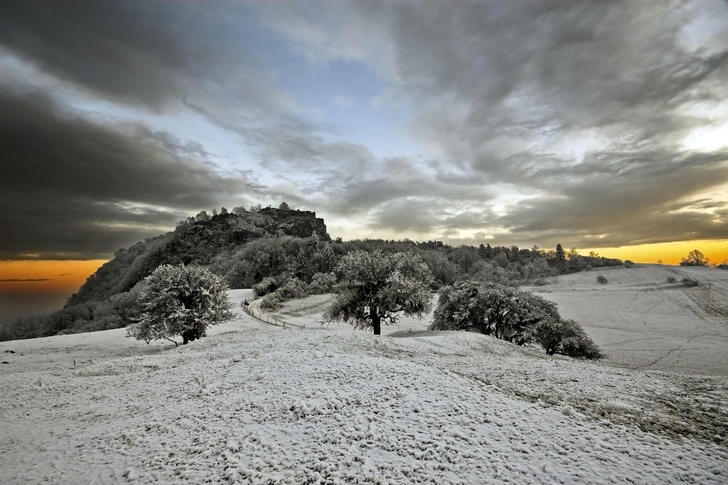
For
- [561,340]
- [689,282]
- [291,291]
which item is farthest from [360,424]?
[689,282]

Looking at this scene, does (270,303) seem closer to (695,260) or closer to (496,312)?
(496,312)

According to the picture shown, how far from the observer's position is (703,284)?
75.5 metres

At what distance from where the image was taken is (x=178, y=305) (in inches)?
1133

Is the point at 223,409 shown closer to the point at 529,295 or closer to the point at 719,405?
the point at 719,405

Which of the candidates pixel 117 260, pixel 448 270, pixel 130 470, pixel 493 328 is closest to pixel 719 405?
pixel 130 470

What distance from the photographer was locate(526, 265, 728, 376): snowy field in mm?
35469

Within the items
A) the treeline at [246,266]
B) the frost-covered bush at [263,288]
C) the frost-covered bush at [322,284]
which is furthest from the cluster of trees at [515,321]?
the frost-covered bush at [263,288]

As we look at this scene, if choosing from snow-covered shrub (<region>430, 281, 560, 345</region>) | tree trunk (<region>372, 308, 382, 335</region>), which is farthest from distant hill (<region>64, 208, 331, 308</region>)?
snow-covered shrub (<region>430, 281, 560, 345</region>)

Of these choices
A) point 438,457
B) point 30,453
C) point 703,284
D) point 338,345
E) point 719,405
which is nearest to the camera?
point 438,457

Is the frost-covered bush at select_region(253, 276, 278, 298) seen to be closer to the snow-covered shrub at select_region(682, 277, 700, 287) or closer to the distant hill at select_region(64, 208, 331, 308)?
the distant hill at select_region(64, 208, 331, 308)

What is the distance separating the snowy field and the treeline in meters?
16.3

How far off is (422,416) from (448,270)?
97.1m

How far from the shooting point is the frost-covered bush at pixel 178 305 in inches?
1093

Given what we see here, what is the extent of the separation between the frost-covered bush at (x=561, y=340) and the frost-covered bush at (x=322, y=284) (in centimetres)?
4888
